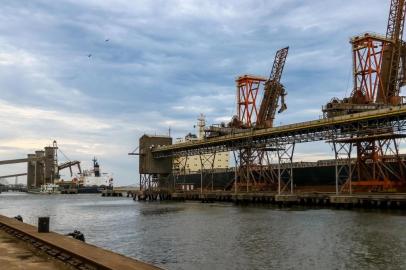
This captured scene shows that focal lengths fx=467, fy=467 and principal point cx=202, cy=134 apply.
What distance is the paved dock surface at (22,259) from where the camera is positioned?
16.4 metres

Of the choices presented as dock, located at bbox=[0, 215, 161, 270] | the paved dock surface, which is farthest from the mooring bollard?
the paved dock surface

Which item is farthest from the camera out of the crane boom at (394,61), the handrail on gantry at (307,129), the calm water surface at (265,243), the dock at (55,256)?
the crane boom at (394,61)

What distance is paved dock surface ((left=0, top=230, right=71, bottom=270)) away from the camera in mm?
16378

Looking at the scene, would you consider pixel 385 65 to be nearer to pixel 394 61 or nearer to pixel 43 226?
pixel 394 61

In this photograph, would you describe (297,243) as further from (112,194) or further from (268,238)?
(112,194)

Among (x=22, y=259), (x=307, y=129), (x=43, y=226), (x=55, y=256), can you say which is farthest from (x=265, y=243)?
(x=307, y=129)

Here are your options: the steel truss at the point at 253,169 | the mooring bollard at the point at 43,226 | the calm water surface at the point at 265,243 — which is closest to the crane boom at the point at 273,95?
the steel truss at the point at 253,169

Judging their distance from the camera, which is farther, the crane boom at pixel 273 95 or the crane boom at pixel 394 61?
the crane boom at pixel 273 95

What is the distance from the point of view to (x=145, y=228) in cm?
4247

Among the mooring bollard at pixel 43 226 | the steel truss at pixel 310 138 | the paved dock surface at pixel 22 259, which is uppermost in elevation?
the steel truss at pixel 310 138

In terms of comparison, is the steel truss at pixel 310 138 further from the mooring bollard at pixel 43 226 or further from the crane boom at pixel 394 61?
the mooring bollard at pixel 43 226

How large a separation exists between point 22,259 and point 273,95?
87456mm

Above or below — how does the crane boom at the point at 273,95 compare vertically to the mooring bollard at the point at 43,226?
above

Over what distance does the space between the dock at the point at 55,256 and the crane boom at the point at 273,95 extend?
77926mm
